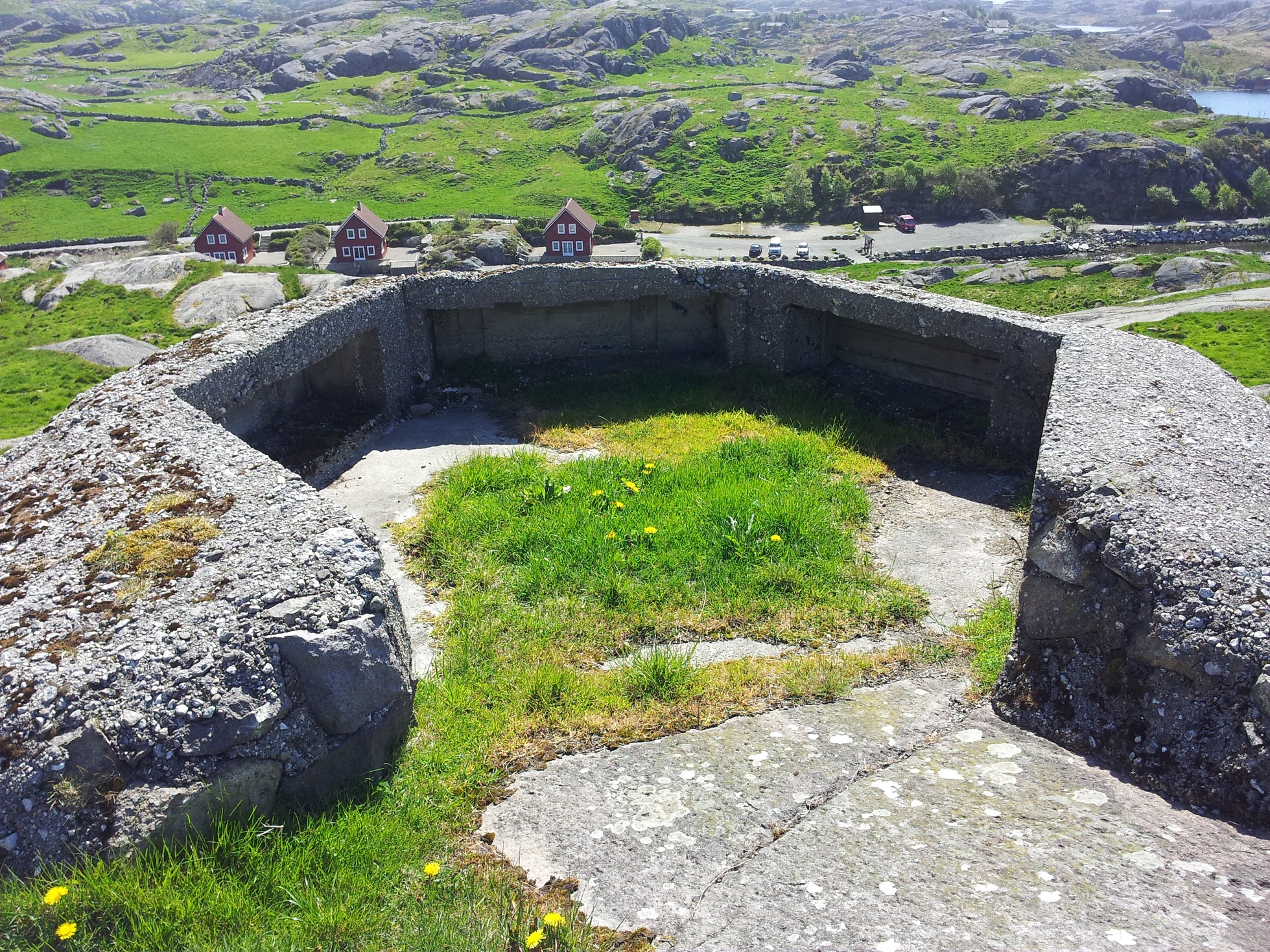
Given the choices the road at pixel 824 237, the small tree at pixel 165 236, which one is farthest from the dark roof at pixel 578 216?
the small tree at pixel 165 236

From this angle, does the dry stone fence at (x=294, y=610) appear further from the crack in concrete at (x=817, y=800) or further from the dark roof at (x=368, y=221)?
the dark roof at (x=368, y=221)

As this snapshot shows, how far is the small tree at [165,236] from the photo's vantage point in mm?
74938

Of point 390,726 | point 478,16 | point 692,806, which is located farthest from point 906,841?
point 478,16

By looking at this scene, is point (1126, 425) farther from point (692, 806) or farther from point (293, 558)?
point (293, 558)

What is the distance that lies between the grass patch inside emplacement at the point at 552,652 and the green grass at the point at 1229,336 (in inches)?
540

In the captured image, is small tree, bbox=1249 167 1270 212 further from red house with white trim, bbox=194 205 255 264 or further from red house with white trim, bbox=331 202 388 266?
red house with white trim, bbox=194 205 255 264

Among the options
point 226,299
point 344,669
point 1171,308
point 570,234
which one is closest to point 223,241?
point 570,234

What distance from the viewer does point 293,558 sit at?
6.48m

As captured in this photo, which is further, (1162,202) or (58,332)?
(1162,202)

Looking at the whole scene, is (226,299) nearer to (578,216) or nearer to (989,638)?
(578,216)

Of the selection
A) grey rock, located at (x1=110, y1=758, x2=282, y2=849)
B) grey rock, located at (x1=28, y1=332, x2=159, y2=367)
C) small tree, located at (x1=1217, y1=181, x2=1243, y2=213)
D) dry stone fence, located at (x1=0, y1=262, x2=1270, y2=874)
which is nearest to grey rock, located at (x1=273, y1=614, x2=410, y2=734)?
dry stone fence, located at (x1=0, y1=262, x2=1270, y2=874)

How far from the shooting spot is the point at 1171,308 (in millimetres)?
42000

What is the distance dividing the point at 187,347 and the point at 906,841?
9994 millimetres

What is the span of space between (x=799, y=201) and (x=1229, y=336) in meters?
61.2
